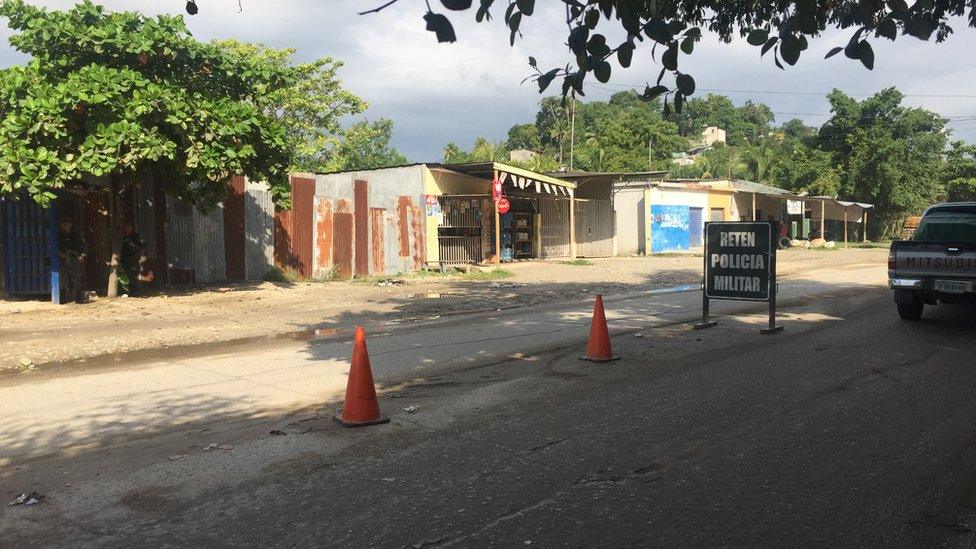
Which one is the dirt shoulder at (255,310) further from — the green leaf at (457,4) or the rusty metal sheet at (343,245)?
the green leaf at (457,4)

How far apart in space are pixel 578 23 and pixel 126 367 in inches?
274

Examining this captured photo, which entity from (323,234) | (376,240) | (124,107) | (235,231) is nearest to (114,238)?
(124,107)

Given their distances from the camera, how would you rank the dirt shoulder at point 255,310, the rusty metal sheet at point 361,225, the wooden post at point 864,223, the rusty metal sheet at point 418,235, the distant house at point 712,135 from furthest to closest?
the distant house at point 712,135 < the wooden post at point 864,223 < the rusty metal sheet at point 418,235 < the rusty metal sheet at point 361,225 < the dirt shoulder at point 255,310

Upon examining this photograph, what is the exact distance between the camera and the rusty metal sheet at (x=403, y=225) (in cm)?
2289

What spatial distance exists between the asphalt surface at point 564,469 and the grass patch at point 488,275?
551 inches

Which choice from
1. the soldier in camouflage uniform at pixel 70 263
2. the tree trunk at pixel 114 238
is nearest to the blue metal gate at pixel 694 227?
the tree trunk at pixel 114 238

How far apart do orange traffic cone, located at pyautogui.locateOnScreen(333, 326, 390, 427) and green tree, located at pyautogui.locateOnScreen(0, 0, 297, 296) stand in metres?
8.25

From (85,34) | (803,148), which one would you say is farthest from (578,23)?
(803,148)

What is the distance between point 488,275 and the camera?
22422mm

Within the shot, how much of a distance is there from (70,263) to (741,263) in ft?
39.1

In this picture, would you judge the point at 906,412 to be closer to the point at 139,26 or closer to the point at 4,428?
the point at 4,428

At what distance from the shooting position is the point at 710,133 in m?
116

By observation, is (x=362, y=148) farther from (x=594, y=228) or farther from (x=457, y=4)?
(x=457, y=4)

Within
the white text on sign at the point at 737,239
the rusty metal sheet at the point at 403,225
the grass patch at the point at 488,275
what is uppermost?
the rusty metal sheet at the point at 403,225
